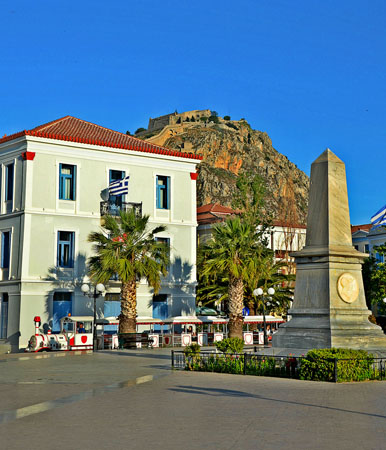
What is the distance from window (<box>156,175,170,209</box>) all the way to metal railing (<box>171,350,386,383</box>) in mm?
21371

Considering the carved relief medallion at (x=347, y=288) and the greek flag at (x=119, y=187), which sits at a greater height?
the greek flag at (x=119, y=187)

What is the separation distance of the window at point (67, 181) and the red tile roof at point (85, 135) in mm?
1652

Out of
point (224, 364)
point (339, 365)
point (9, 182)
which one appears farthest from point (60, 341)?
point (339, 365)

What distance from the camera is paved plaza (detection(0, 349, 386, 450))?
29.9 feet

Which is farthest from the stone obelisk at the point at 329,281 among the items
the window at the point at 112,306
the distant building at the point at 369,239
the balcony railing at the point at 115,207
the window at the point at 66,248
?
the distant building at the point at 369,239

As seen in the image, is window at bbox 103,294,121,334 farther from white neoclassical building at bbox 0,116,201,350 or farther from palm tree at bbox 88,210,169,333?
palm tree at bbox 88,210,169,333

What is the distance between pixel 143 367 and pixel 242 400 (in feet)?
29.6

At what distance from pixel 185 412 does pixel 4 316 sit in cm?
2771

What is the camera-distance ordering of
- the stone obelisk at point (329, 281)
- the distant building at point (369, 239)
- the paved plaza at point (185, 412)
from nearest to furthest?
the paved plaza at point (185, 412), the stone obelisk at point (329, 281), the distant building at point (369, 239)

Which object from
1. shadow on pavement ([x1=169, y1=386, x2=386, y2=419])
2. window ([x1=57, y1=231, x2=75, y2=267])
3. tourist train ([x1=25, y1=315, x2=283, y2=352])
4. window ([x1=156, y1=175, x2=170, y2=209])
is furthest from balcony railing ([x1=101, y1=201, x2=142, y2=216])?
shadow on pavement ([x1=169, y1=386, x2=386, y2=419])

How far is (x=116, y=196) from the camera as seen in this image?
4012 centimetres

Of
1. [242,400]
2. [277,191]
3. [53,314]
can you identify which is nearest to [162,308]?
[53,314]

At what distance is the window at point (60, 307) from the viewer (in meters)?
37.0

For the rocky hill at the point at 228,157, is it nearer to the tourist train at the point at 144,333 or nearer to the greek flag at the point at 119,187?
the tourist train at the point at 144,333
